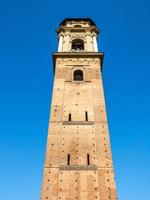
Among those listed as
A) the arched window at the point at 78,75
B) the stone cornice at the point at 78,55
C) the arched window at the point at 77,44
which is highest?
the arched window at the point at 77,44

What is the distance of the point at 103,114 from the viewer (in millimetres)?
20578

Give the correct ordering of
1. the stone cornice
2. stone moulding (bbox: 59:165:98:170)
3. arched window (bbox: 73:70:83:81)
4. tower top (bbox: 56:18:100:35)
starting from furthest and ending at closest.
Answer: tower top (bbox: 56:18:100:35), the stone cornice, arched window (bbox: 73:70:83:81), stone moulding (bbox: 59:165:98:170)

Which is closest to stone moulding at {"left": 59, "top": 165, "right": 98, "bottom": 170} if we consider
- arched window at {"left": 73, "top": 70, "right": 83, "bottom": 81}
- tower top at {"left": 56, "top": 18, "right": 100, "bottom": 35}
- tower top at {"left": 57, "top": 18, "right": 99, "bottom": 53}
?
arched window at {"left": 73, "top": 70, "right": 83, "bottom": 81}

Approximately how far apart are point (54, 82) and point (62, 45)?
22.3 ft

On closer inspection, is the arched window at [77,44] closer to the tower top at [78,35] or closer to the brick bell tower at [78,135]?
the tower top at [78,35]

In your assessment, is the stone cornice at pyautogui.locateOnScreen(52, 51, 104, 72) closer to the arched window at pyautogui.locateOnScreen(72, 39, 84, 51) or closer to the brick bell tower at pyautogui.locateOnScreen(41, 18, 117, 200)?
the brick bell tower at pyautogui.locateOnScreen(41, 18, 117, 200)

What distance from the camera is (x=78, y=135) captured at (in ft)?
62.5

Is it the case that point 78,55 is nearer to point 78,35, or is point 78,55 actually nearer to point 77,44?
point 77,44

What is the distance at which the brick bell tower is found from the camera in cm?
1630

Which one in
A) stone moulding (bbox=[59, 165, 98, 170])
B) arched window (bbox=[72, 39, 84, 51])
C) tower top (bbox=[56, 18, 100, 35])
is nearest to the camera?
stone moulding (bbox=[59, 165, 98, 170])

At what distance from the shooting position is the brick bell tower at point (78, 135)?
1630cm

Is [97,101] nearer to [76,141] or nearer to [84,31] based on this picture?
[76,141]

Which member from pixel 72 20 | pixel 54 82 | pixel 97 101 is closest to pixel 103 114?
pixel 97 101

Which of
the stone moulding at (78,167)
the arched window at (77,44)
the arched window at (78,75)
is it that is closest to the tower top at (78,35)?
the arched window at (77,44)
